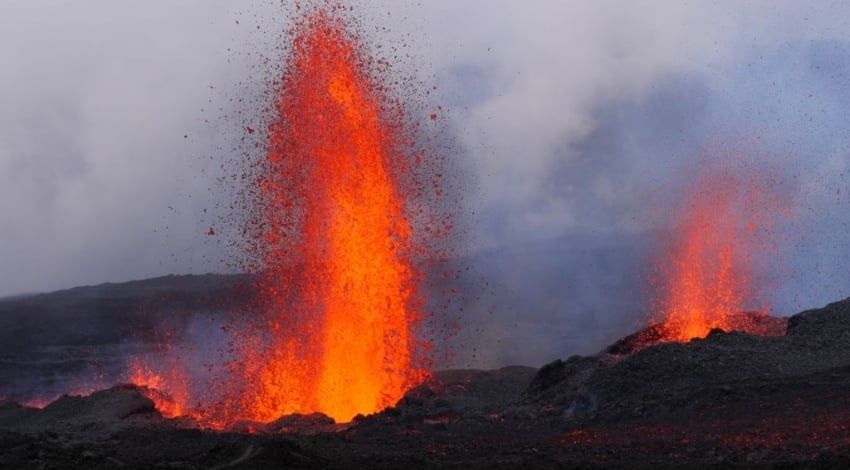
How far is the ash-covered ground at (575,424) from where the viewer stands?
18.0 m

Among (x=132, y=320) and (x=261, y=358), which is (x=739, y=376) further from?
(x=132, y=320)

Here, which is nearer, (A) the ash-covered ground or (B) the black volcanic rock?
(A) the ash-covered ground

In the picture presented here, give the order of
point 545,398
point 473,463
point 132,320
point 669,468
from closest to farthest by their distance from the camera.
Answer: point 669,468
point 473,463
point 545,398
point 132,320

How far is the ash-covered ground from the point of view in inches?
708

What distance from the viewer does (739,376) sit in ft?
82.0

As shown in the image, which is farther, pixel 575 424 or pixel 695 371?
pixel 695 371

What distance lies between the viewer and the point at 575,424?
24.0 meters

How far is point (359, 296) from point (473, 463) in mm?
15831

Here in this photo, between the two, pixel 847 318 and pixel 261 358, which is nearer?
pixel 847 318

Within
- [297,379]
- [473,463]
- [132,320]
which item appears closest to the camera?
[473,463]

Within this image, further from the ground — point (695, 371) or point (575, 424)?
point (695, 371)

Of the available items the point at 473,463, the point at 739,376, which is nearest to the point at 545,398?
the point at 739,376

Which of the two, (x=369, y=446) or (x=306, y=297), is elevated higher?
(x=306, y=297)

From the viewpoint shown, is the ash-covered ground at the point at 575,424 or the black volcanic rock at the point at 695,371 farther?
the black volcanic rock at the point at 695,371
